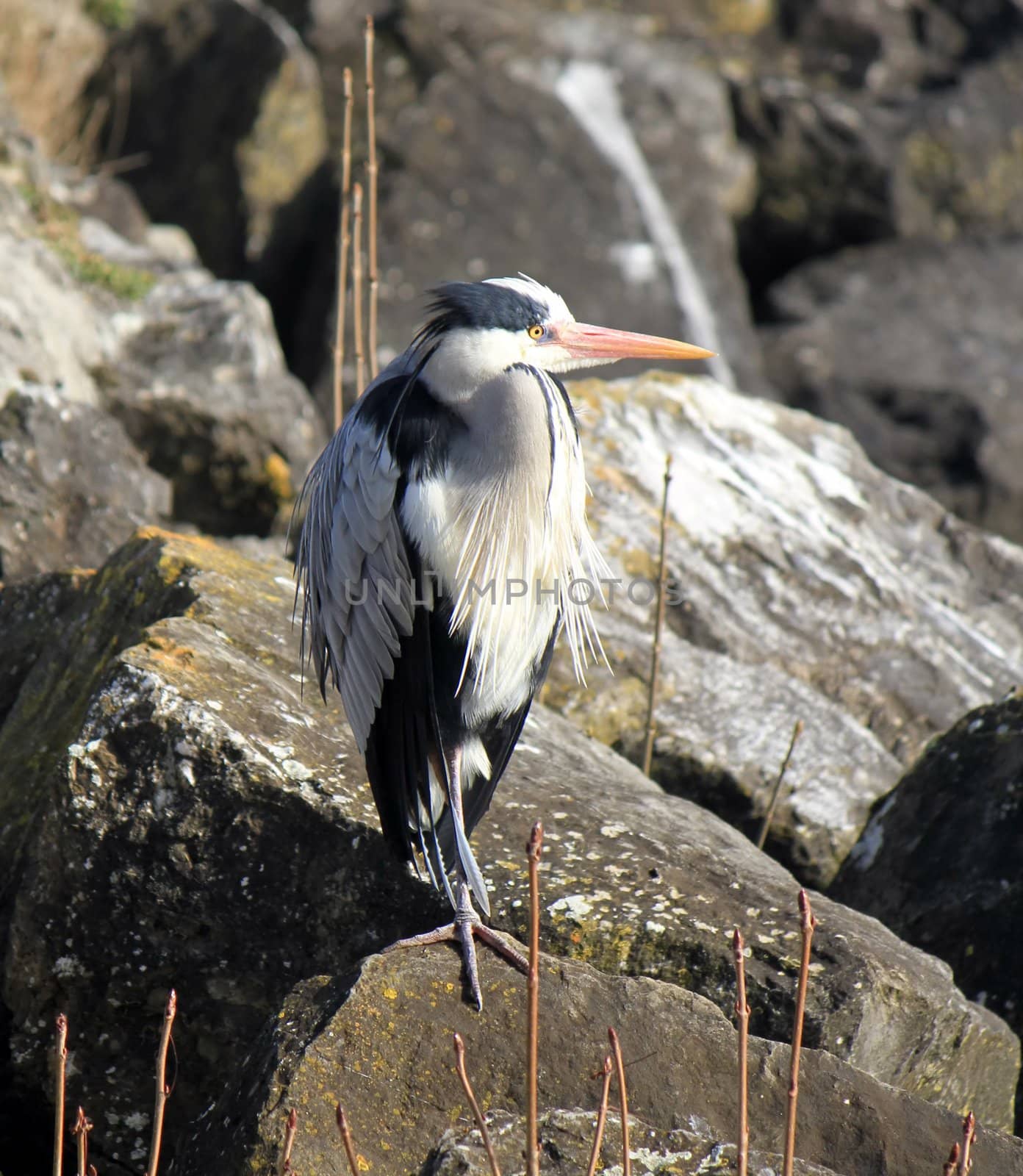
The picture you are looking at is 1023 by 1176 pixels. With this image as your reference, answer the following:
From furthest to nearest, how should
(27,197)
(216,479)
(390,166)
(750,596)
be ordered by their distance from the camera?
(390,166) < (27,197) < (216,479) < (750,596)

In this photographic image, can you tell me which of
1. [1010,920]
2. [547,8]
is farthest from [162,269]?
[1010,920]

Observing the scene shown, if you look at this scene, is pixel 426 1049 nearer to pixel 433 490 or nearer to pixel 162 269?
pixel 433 490

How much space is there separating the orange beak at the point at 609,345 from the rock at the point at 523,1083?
4.85 ft

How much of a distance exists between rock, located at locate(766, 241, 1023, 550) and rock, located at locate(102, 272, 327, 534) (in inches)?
167

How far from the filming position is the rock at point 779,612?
4180mm

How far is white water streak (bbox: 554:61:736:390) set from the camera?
8.52 metres

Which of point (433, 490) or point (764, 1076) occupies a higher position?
point (433, 490)

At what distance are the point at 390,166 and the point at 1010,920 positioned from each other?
6357 mm

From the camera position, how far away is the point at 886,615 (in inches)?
194

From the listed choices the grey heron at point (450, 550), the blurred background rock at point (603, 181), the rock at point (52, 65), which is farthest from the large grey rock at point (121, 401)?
the rock at point (52, 65)

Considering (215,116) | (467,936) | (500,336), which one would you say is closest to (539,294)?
(500,336)

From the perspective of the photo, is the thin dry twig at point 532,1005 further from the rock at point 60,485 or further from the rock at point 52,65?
the rock at point 52,65

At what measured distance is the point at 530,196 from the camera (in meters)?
8.45

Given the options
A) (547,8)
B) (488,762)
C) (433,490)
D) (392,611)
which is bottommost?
(488,762)
